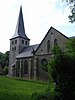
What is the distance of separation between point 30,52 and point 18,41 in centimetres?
756

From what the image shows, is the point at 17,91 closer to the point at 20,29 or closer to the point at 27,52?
the point at 27,52

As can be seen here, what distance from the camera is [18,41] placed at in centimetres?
5906

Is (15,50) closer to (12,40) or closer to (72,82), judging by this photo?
(12,40)

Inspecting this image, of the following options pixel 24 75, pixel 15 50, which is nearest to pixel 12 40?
pixel 15 50

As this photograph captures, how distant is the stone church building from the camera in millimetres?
44000

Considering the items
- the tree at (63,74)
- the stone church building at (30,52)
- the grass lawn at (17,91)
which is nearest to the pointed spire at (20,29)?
the stone church building at (30,52)

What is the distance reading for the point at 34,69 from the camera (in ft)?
155

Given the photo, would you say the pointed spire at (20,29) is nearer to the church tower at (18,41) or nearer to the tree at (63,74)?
the church tower at (18,41)

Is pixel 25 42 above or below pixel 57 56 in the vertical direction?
above

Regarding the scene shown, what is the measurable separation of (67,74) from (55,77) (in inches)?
28.6

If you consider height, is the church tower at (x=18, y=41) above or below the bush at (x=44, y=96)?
above

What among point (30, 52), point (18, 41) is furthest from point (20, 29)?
point (30, 52)

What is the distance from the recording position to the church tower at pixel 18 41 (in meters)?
59.1

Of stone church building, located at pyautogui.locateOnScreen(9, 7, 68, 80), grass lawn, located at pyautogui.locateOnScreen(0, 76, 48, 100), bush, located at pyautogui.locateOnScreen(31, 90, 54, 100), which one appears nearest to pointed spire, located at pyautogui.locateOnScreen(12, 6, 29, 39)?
stone church building, located at pyautogui.locateOnScreen(9, 7, 68, 80)
